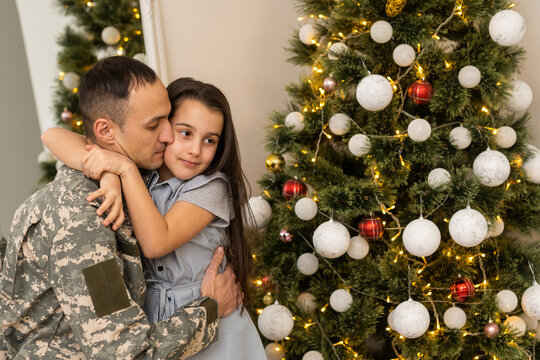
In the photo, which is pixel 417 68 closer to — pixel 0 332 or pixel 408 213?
pixel 408 213

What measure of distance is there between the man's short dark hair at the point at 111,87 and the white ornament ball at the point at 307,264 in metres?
0.79

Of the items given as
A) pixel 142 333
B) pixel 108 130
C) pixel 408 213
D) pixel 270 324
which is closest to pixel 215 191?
pixel 108 130

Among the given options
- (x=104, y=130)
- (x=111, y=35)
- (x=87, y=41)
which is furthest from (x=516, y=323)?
(x=87, y=41)

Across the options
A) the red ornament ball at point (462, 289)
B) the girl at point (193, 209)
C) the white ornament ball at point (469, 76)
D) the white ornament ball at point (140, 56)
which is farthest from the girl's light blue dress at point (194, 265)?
the white ornament ball at point (140, 56)

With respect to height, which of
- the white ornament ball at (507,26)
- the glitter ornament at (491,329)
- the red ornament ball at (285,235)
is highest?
the white ornament ball at (507,26)

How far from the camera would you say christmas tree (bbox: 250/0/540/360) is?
1455 mm

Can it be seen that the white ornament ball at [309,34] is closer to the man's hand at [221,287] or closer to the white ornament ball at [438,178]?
the white ornament ball at [438,178]

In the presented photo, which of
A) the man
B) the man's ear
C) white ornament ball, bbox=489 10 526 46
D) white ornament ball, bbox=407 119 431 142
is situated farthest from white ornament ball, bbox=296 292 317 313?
white ornament ball, bbox=489 10 526 46

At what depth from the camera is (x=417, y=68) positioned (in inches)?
59.7

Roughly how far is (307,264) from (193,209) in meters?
0.58

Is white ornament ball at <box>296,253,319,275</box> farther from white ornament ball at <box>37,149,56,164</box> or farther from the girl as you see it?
white ornament ball at <box>37,149,56,164</box>

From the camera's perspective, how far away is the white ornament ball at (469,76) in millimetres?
1473

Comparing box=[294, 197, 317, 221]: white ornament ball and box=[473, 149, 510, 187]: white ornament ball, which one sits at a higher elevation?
box=[473, 149, 510, 187]: white ornament ball

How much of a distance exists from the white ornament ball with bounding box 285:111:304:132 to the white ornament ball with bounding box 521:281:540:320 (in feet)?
2.94
